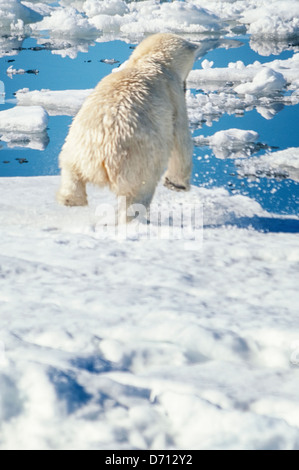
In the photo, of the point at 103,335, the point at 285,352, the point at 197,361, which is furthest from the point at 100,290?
the point at 285,352

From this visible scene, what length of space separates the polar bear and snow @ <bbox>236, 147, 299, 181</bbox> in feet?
4.99

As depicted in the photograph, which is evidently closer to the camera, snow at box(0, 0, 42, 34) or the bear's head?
the bear's head

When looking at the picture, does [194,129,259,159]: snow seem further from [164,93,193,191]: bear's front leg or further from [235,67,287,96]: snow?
[164,93,193,191]: bear's front leg

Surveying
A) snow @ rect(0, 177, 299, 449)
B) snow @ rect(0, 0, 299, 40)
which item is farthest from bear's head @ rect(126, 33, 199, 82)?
snow @ rect(0, 0, 299, 40)

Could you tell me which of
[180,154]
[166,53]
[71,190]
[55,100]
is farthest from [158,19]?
[71,190]

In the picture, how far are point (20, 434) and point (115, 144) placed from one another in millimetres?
1627

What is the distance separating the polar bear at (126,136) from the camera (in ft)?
8.34

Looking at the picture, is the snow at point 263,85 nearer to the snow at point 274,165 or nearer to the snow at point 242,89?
the snow at point 242,89

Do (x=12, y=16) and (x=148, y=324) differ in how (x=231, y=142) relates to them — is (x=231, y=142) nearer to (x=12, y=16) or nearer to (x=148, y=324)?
(x=148, y=324)

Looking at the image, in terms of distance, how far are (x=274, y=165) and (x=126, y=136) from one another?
7.77 ft

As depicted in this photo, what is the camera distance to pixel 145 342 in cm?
152

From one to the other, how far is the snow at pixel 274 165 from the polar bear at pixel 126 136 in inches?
59.9

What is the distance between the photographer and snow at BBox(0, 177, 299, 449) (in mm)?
1152

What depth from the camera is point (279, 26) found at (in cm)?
944
